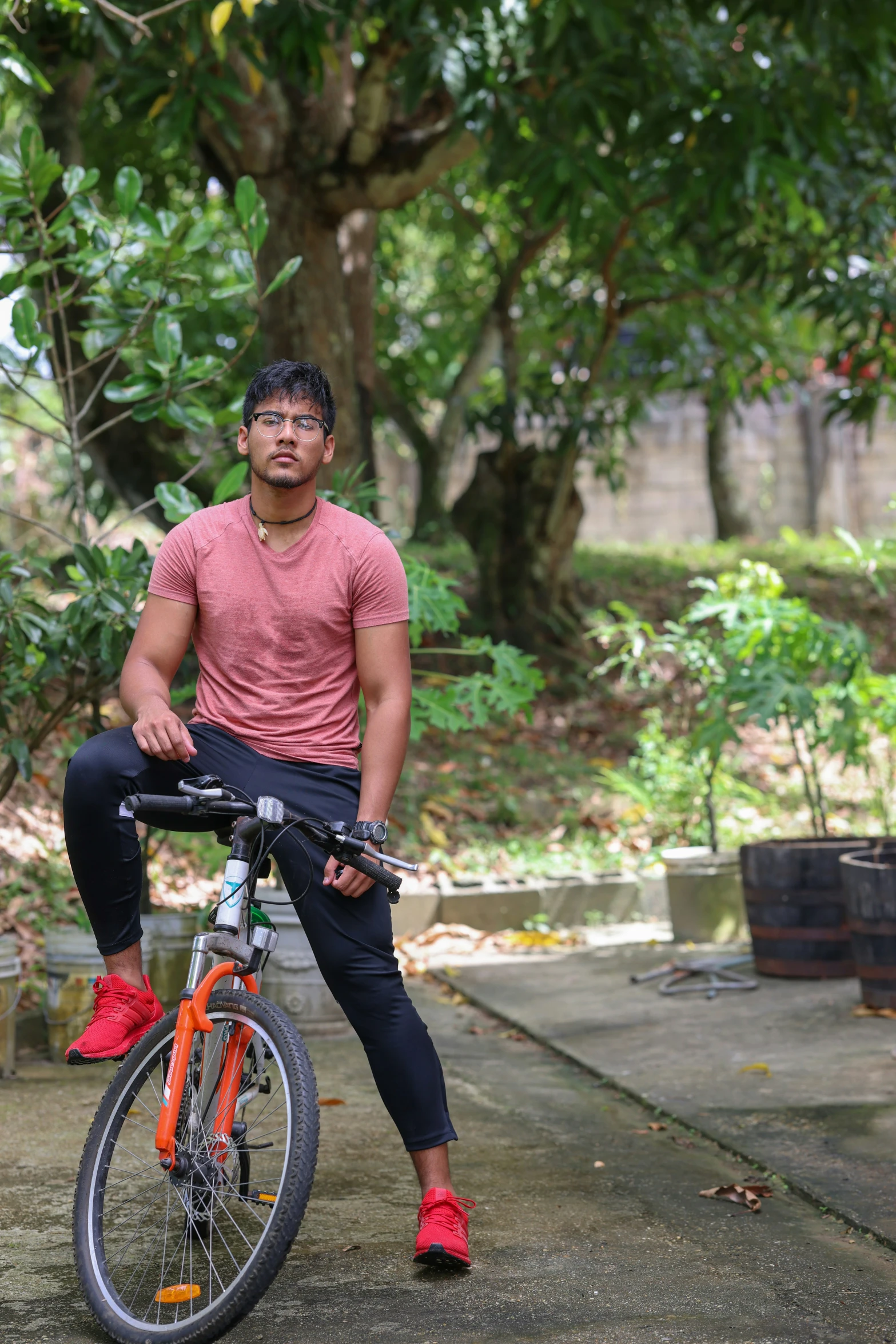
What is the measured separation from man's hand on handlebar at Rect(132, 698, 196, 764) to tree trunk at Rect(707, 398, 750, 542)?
13.1 meters

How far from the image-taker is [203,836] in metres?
7.65

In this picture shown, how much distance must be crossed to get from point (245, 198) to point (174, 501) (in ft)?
3.34

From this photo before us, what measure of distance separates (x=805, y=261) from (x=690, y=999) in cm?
596

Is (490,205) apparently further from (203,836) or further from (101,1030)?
(101,1030)

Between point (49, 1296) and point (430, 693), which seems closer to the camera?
point (49, 1296)

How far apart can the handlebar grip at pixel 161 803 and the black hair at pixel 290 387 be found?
0.92 metres

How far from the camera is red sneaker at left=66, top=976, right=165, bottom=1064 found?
2809mm

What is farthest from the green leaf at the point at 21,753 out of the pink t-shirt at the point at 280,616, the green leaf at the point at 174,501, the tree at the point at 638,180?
the tree at the point at 638,180

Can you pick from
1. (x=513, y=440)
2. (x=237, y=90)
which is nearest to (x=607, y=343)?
(x=513, y=440)

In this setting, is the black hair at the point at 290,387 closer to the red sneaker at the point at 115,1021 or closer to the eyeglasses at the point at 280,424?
the eyeglasses at the point at 280,424

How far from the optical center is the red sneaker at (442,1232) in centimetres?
287

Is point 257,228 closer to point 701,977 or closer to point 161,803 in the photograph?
point 161,803

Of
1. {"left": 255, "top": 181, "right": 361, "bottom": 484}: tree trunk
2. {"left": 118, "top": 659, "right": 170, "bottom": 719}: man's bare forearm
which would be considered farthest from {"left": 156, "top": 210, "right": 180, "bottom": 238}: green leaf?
{"left": 255, "top": 181, "right": 361, "bottom": 484}: tree trunk

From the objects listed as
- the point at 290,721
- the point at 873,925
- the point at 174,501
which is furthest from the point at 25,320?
the point at 873,925
